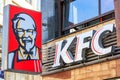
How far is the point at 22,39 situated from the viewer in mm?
15703

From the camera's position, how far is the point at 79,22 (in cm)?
1625

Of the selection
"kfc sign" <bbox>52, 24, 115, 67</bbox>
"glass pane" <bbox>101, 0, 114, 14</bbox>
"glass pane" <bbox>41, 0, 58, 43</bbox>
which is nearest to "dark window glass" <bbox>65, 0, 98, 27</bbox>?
"glass pane" <bbox>101, 0, 114, 14</bbox>

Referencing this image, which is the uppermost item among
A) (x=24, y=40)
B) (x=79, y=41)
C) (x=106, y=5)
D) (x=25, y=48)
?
(x=106, y=5)

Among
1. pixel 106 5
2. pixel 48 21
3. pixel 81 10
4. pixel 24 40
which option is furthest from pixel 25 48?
pixel 106 5

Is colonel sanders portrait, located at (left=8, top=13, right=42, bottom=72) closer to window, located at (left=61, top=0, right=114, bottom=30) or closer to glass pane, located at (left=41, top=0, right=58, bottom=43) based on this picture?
glass pane, located at (left=41, top=0, right=58, bottom=43)

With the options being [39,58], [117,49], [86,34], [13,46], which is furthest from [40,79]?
[117,49]

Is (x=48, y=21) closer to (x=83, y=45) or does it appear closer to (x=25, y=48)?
(x=25, y=48)

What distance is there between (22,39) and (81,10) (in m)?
2.82

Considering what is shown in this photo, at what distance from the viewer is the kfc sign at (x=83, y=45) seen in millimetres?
13870

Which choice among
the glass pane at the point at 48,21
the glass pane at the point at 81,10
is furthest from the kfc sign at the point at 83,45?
the glass pane at the point at 48,21

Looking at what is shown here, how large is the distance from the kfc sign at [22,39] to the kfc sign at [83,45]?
0.89 meters

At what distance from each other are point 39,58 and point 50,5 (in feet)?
9.28

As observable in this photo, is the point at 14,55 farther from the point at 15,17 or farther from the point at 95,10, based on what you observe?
the point at 95,10

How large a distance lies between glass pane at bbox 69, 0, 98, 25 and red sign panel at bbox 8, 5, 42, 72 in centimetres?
150
